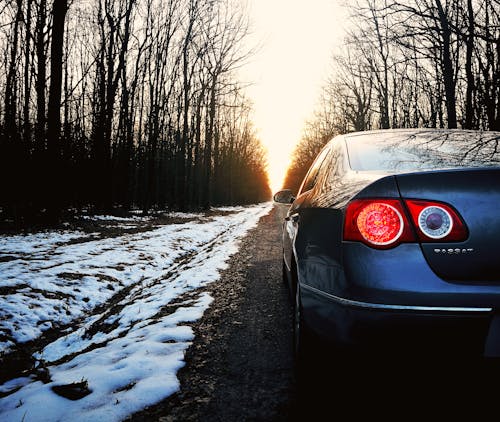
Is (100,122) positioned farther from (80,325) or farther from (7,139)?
(80,325)

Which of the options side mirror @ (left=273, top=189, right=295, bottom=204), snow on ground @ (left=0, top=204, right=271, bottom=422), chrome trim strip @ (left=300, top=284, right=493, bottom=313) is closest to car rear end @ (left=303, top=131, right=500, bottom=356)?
chrome trim strip @ (left=300, top=284, right=493, bottom=313)

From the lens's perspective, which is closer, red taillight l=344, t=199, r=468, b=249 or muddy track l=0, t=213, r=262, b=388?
red taillight l=344, t=199, r=468, b=249

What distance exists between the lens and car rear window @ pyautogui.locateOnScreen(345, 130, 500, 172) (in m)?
1.63

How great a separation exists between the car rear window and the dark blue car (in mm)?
26

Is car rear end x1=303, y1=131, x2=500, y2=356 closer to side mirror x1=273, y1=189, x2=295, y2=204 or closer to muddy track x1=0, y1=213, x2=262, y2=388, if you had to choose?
muddy track x1=0, y1=213, x2=262, y2=388

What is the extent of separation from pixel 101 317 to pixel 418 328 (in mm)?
2998

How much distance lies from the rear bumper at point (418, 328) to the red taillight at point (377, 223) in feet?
0.85

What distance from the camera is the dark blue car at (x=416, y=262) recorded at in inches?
49.6

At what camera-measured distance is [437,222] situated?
1348 mm

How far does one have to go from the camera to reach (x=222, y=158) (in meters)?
36.0

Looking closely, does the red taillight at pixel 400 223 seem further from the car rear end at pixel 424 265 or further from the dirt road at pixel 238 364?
the dirt road at pixel 238 364

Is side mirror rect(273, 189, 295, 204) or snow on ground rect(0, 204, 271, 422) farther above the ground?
side mirror rect(273, 189, 295, 204)

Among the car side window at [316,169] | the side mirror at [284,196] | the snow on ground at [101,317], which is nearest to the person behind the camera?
the snow on ground at [101,317]

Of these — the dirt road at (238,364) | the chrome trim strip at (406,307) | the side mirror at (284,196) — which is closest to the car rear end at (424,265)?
the chrome trim strip at (406,307)
